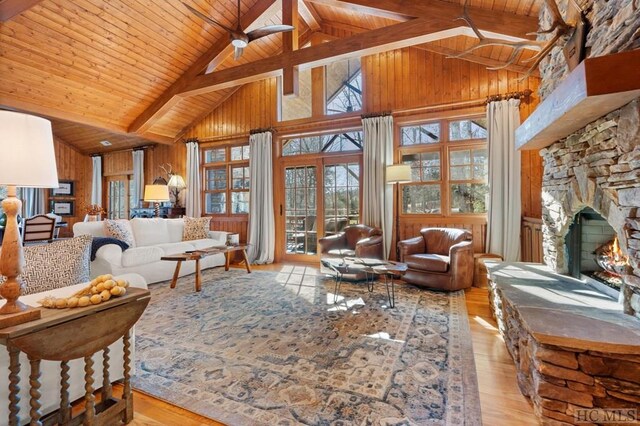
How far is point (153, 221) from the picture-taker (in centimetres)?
474

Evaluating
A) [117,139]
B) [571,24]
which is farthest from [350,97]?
[117,139]

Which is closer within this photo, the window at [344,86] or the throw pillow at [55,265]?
the throw pillow at [55,265]

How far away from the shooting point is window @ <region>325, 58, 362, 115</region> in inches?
202

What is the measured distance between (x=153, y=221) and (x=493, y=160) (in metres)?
5.32

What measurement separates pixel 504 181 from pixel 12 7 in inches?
260

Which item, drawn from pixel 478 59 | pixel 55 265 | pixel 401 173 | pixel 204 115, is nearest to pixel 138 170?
pixel 204 115

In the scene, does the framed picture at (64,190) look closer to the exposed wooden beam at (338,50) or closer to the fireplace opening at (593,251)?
the exposed wooden beam at (338,50)

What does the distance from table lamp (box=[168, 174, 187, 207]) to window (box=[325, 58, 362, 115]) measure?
3.64 metres

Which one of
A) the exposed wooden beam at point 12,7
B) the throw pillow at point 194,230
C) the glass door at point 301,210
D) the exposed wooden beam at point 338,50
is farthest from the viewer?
the glass door at point 301,210

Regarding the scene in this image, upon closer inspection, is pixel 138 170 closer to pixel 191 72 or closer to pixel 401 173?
pixel 191 72

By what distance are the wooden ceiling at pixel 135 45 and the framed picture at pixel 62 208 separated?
375 cm

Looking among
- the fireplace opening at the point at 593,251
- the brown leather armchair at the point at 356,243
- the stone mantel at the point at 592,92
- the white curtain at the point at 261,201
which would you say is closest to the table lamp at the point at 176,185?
the white curtain at the point at 261,201

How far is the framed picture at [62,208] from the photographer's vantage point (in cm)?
757

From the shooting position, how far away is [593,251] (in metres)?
2.31
